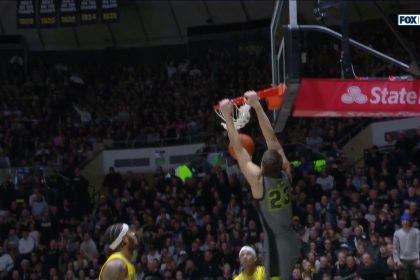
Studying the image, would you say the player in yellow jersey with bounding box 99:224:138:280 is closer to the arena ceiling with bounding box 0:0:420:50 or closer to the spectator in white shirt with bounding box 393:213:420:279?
the spectator in white shirt with bounding box 393:213:420:279

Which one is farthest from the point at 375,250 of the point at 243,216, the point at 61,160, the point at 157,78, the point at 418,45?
the point at 157,78

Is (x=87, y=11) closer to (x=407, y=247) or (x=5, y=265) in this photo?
(x=5, y=265)

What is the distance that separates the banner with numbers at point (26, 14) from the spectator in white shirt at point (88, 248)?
337 inches

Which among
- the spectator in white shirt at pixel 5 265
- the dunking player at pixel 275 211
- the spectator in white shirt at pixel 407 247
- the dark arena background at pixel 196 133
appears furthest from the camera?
the spectator in white shirt at pixel 5 265

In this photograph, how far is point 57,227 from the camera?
68.5ft

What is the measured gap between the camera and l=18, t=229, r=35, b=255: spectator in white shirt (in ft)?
→ 66.0

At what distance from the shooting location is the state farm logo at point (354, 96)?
10.6 m

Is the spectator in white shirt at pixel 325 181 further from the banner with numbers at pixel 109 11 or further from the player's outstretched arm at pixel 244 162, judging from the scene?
the player's outstretched arm at pixel 244 162

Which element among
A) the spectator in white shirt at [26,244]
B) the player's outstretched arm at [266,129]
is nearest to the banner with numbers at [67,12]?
the spectator in white shirt at [26,244]

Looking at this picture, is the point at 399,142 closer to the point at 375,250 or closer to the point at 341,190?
the point at 341,190

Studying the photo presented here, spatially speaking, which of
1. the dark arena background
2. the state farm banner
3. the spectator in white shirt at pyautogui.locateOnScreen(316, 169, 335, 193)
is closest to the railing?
the dark arena background

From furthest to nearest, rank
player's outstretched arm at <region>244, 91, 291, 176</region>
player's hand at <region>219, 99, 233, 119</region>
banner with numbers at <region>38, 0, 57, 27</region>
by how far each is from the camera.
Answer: banner with numbers at <region>38, 0, 57, 27</region> → player's outstretched arm at <region>244, 91, 291, 176</region> → player's hand at <region>219, 99, 233, 119</region>

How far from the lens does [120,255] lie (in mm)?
7227

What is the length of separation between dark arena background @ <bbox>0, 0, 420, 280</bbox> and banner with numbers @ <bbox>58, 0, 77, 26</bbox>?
4 cm
